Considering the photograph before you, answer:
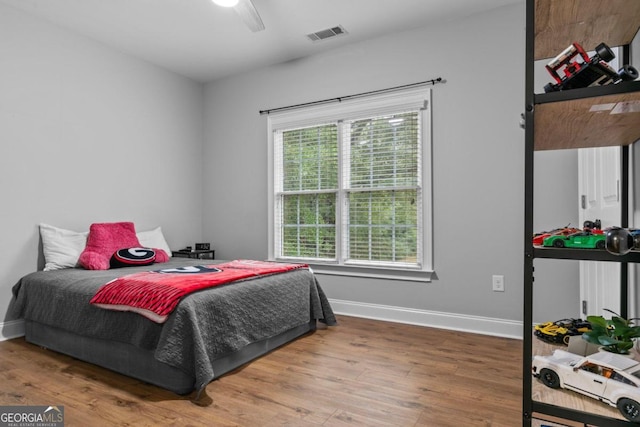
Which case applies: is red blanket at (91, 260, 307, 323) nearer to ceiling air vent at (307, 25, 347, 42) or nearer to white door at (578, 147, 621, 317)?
white door at (578, 147, 621, 317)

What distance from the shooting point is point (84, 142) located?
362 centimetres

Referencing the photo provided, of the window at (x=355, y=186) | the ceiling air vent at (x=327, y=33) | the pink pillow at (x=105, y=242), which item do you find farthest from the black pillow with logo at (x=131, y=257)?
the ceiling air vent at (x=327, y=33)

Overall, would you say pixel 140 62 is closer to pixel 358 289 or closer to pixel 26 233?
pixel 26 233

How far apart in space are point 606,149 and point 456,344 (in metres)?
1.70

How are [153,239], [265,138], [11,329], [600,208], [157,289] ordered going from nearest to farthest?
[600,208] → [157,289] → [11,329] → [153,239] → [265,138]

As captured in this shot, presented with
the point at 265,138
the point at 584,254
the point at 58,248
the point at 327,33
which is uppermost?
the point at 327,33

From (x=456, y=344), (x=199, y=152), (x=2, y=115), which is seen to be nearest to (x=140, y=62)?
(x=199, y=152)

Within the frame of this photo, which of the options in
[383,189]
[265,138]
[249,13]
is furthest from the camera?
[265,138]

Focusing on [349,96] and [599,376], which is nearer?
[599,376]

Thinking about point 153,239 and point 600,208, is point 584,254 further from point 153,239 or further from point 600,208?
point 153,239

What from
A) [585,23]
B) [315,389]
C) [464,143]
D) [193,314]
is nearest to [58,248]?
Result: [193,314]

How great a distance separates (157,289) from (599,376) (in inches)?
83.3

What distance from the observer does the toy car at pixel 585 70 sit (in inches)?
41.1

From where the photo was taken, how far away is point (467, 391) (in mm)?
2137
